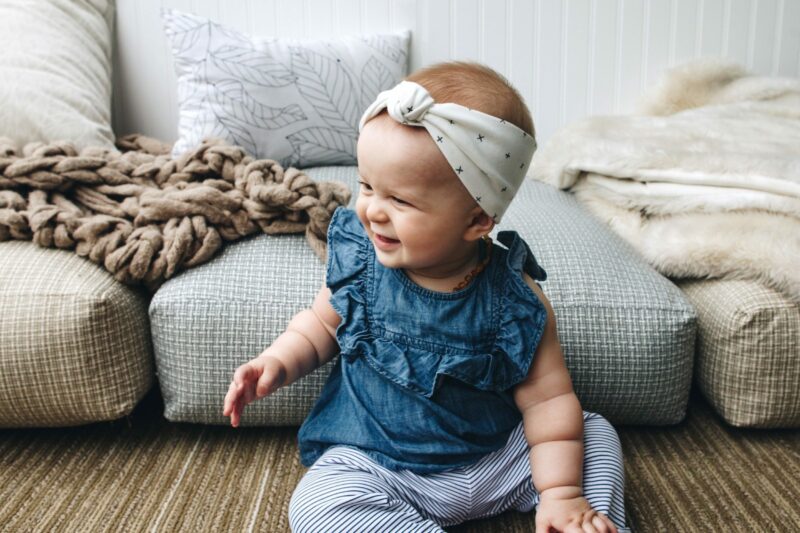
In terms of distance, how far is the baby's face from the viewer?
780 mm

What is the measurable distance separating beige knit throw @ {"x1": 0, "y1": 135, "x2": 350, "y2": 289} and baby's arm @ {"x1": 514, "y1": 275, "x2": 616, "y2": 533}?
1.43 ft

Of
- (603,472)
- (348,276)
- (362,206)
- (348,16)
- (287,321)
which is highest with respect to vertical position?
(348,16)

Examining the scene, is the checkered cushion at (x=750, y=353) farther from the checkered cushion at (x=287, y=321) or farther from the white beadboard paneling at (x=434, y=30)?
the white beadboard paneling at (x=434, y=30)

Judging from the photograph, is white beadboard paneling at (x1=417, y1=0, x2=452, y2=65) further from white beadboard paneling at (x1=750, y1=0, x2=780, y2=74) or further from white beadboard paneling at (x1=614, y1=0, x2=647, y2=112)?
white beadboard paneling at (x1=750, y1=0, x2=780, y2=74)

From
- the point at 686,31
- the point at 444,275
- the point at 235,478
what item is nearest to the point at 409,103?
the point at 444,275

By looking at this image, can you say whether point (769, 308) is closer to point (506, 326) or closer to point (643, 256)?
point (643, 256)

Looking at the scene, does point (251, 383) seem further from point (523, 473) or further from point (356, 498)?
point (523, 473)

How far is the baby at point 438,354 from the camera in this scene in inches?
31.2

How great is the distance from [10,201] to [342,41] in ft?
2.99

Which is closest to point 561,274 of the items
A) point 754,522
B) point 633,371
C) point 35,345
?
point 633,371

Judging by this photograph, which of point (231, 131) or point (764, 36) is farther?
point (764, 36)

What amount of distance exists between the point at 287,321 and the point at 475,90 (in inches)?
19.4

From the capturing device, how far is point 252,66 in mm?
1672

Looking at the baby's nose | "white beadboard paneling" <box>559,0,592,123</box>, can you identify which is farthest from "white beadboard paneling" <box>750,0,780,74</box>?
the baby's nose
